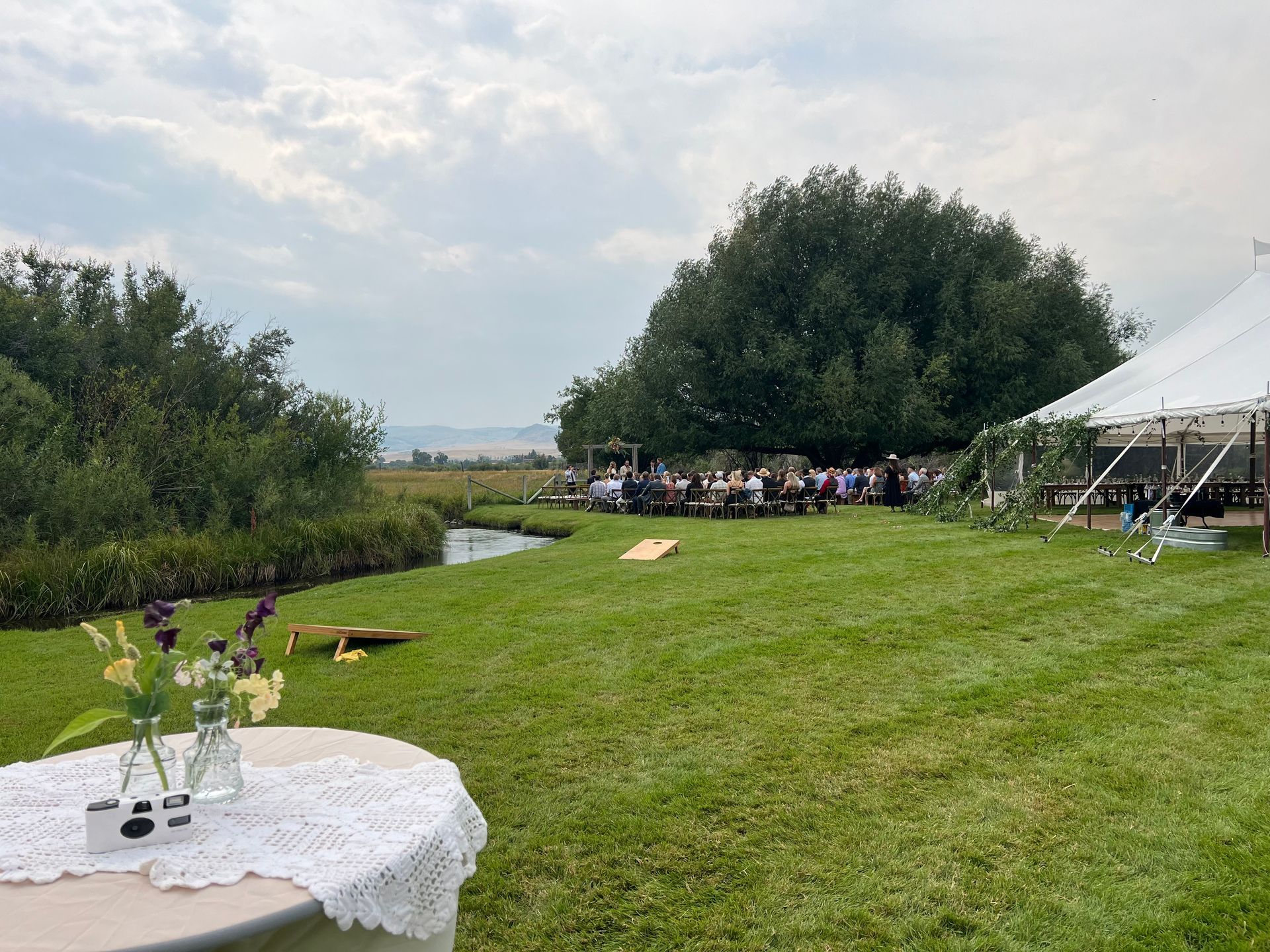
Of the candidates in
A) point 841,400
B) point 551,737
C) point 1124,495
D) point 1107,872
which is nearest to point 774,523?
point 841,400

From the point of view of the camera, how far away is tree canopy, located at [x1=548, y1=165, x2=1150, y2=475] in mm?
23703

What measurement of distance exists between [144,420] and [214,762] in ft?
48.3

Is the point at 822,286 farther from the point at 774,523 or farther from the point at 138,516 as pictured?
the point at 138,516

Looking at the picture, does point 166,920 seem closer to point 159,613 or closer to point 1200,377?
point 159,613

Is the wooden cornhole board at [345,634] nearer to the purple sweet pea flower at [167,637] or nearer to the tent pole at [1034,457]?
the purple sweet pea flower at [167,637]

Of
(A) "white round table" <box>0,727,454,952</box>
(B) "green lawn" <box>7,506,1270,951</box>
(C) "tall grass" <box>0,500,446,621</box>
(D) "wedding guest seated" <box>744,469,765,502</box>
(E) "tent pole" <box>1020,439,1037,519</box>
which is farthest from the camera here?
(D) "wedding guest seated" <box>744,469,765,502</box>

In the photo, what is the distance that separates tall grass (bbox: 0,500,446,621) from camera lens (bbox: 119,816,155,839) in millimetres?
10896

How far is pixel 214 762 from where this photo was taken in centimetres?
221

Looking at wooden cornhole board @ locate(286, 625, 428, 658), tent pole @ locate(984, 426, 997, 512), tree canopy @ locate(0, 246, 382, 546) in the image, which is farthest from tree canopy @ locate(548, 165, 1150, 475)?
wooden cornhole board @ locate(286, 625, 428, 658)

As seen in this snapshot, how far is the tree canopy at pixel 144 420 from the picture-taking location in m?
12.3

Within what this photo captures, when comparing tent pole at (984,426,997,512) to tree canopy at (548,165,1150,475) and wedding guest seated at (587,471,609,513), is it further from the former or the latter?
wedding guest seated at (587,471,609,513)

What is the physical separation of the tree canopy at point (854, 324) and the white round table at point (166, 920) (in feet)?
72.9

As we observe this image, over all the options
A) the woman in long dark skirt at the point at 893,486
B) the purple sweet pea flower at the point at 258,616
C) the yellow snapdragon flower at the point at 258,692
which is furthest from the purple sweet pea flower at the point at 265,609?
the woman in long dark skirt at the point at 893,486

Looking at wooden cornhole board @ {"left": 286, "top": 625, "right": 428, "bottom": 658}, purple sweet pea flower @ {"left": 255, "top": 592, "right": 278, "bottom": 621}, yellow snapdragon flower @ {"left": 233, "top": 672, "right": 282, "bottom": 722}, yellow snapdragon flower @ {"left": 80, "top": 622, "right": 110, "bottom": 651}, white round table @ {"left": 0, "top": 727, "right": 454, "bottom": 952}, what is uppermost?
purple sweet pea flower @ {"left": 255, "top": 592, "right": 278, "bottom": 621}
